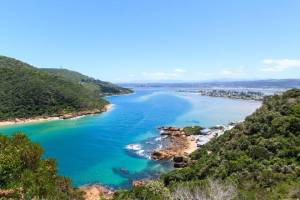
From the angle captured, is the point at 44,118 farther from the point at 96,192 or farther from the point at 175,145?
the point at 96,192

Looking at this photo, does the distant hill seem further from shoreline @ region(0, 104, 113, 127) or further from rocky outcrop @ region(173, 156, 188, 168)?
rocky outcrop @ region(173, 156, 188, 168)

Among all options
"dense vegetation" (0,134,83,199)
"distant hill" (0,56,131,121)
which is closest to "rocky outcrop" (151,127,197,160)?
"dense vegetation" (0,134,83,199)

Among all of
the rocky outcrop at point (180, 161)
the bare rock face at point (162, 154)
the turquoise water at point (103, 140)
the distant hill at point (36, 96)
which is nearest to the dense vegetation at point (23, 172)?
the turquoise water at point (103, 140)

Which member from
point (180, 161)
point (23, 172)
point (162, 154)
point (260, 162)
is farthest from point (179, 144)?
point (23, 172)

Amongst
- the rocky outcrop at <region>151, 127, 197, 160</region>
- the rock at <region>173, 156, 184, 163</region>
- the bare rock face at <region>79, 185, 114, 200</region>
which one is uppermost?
the rock at <region>173, 156, 184, 163</region>

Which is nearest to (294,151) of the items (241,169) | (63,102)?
(241,169)

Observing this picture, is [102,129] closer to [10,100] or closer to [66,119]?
[66,119]

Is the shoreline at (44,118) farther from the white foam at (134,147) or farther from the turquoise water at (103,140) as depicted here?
the white foam at (134,147)

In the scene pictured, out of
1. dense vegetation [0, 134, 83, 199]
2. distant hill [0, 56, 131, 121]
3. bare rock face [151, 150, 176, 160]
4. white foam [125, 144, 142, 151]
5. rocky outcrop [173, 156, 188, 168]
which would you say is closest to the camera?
dense vegetation [0, 134, 83, 199]
